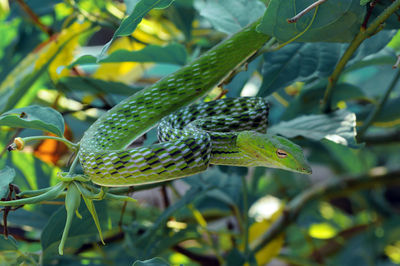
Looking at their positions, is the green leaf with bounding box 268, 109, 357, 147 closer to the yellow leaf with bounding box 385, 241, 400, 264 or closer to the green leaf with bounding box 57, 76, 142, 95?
the green leaf with bounding box 57, 76, 142, 95

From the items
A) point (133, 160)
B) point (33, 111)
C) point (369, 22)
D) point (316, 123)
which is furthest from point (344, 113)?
point (33, 111)

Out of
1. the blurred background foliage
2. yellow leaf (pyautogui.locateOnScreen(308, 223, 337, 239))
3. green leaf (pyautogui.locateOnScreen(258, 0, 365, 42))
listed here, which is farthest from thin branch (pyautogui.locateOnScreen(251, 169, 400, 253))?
green leaf (pyautogui.locateOnScreen(258, 0, 365, 42))

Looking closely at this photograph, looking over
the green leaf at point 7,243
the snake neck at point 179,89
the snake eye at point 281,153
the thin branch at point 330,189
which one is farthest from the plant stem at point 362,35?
the green leaf at point 7,243

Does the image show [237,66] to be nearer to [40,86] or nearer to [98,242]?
[98,242]

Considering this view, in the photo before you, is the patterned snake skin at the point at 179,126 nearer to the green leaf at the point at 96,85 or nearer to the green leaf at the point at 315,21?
the green leaf at the point at 315,21

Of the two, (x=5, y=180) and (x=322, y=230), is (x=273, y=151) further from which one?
(x=322, y=230)
